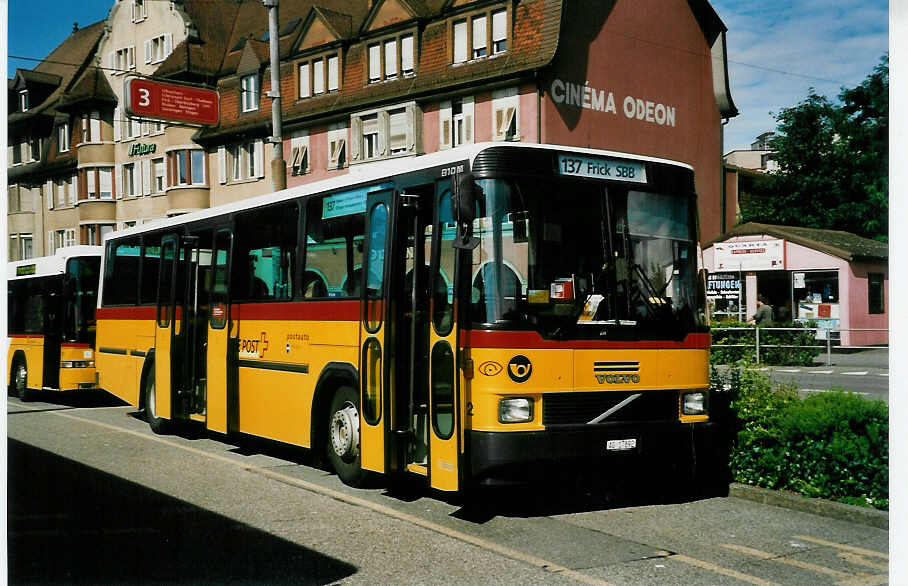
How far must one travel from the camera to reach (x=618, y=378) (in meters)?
8.34

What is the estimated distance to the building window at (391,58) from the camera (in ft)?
121

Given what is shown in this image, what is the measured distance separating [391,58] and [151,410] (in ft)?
82.3

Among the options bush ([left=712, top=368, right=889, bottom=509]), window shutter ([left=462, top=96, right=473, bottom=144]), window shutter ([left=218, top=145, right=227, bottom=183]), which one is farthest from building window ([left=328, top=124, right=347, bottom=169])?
bush ([left=712, top=368, right=889, bottom=509])

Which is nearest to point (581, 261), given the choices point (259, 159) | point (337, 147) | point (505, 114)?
point (505, 114)

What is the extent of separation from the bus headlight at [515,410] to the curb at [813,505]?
2.36 meters

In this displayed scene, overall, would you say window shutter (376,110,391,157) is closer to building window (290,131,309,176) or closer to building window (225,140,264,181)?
building window (290,131,309,176)

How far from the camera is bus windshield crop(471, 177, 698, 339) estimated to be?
26.1ft

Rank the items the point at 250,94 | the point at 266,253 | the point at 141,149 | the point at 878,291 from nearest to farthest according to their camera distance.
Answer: the point at 878,291 < the point at 266,253 < the point at 250,94 < the point at 141,149

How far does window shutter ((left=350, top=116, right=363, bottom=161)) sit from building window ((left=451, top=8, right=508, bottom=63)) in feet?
15.3

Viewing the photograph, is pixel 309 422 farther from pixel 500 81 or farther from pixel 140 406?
pixel 500 81

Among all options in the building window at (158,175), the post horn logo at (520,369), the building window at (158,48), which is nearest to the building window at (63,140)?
the building window at (158,175)

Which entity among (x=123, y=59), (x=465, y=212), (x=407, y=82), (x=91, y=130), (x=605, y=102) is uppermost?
(x=123, y=59)

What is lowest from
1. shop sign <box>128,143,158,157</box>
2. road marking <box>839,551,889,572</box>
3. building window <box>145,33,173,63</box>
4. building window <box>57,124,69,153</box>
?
road marking <box>839,551,889,572</box>

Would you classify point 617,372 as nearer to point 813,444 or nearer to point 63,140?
point 813,444
